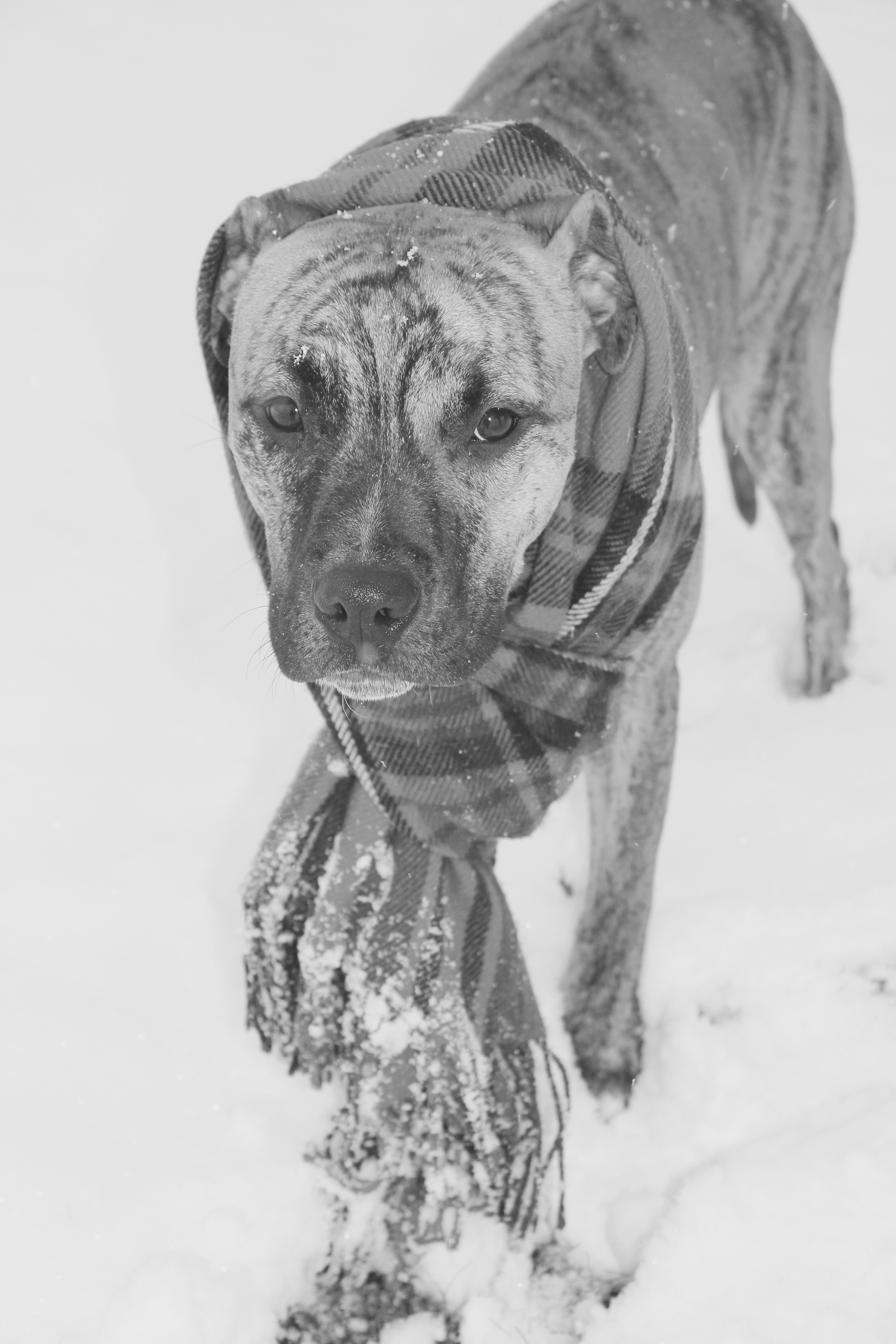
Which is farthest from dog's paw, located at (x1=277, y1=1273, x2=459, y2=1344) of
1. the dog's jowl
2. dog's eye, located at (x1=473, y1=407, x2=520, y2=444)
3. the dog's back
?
the dog's back

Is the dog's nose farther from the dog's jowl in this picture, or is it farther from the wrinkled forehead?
the wrinkled forehead

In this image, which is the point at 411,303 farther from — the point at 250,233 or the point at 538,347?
the point at 250,233

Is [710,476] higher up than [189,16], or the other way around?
[189,16]

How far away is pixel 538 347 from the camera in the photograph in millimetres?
2070

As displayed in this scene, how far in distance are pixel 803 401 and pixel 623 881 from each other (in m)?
1.50

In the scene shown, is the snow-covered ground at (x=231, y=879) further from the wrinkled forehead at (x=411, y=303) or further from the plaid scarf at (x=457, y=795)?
the wrinkled forehead at (x=411, y=303)

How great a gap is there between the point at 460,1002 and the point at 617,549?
3.24 ft

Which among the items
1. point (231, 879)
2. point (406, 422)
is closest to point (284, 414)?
point (406, 422)

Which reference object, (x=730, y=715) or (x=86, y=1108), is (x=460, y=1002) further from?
(x=730, y=715)

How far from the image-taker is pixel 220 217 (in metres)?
5.01

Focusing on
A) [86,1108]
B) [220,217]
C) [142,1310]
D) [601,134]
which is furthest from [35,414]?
[142,1310]

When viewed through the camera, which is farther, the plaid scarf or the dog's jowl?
Result: the plaid scarf

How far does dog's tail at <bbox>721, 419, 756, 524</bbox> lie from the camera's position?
3.58 m

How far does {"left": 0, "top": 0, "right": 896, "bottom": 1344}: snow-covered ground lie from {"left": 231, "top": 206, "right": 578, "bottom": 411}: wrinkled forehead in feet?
1.79
